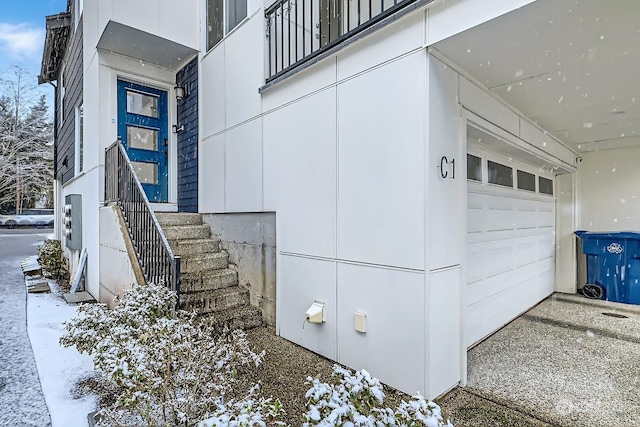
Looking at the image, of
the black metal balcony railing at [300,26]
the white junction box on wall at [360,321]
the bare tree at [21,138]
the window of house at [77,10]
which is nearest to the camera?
the white junction box on wall at [360,321]

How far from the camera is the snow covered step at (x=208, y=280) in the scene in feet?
13.0

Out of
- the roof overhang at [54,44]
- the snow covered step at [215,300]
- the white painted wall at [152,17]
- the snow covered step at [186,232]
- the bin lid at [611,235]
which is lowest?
the snow covered step at [215,300]

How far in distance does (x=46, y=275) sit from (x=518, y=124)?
28.1 ft

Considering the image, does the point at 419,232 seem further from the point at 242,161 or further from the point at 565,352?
the point at 242,161

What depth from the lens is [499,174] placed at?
404 centimetres

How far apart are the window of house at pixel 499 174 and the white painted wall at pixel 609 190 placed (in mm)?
2553

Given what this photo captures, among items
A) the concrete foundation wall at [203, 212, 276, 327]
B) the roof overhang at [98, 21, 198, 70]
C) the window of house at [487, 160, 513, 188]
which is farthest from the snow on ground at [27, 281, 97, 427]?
the window of house at [487, 160, 513, 188]

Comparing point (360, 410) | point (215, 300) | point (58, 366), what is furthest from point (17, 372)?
point (360, 410)

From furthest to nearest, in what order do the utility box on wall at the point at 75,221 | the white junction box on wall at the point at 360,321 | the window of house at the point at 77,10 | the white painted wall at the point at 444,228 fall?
the window of house at the point at 77,10 → the utility box on wall at the point at 75,221 → the white junction box on wall at the point at 360,321 → the white painted wall at the point at 444,228

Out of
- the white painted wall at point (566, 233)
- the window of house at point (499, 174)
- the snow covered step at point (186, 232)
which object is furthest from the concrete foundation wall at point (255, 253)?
the white painted wall at point (566, 233)

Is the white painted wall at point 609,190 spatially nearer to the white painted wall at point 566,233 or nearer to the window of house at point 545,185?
the white painted wall at point 566,233

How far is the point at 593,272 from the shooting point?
530 centimetres

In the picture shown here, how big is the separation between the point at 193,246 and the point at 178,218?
0.75m

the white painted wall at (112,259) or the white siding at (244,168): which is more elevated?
the white siding at (244,168)
